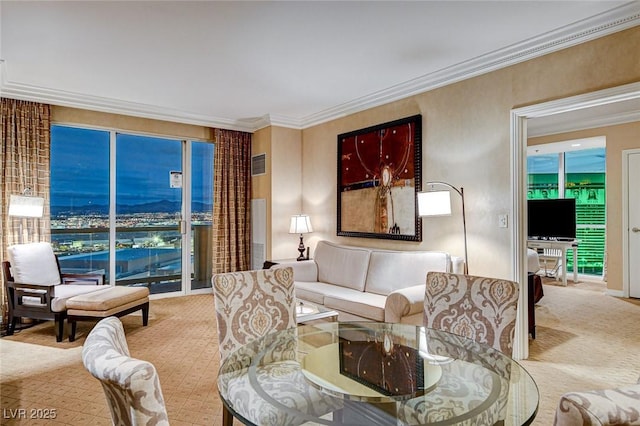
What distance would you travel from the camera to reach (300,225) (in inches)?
205

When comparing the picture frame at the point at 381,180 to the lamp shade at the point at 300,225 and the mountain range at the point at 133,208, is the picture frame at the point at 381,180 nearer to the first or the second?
the lamp shade at the point at 300,225

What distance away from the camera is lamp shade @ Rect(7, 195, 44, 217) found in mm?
3988

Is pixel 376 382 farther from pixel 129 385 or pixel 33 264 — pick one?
pixel 33 264

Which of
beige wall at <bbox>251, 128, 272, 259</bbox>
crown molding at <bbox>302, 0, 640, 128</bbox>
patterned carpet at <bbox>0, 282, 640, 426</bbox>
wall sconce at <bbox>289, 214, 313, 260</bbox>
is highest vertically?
crown molding at <bbox>302, 0, 640, 128</bbox>

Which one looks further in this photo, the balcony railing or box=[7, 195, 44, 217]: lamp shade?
the balcony railing

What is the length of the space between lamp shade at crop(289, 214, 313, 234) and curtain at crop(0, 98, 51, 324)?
2924mm

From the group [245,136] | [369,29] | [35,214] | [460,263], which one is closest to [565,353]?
[460,263]

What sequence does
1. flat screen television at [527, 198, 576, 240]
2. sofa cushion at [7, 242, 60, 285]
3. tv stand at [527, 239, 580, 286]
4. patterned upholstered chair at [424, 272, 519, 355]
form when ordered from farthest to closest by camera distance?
flat screen television at [527, 198, 576, 240] < tv stand at [527, 239, 580, 286] < sofa cushion at [7, 242, 60, 285] < patterned upholstered chair at [424, 272, 519, 355]

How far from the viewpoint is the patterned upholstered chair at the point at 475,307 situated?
187 centimetres

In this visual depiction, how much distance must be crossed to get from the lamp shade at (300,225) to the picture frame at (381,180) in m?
0.45

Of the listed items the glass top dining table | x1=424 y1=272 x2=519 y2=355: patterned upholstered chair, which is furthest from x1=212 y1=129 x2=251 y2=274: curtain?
x1=424 y1=272 x2=519 y2=355: patterned upholstered chair

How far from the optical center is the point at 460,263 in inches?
140

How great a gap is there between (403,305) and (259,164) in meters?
3.53

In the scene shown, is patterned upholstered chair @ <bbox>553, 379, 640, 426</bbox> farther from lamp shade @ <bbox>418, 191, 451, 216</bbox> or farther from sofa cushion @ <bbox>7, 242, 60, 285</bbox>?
sofa cushion @ <bbox>7, 242, 60, 285</bbox>
